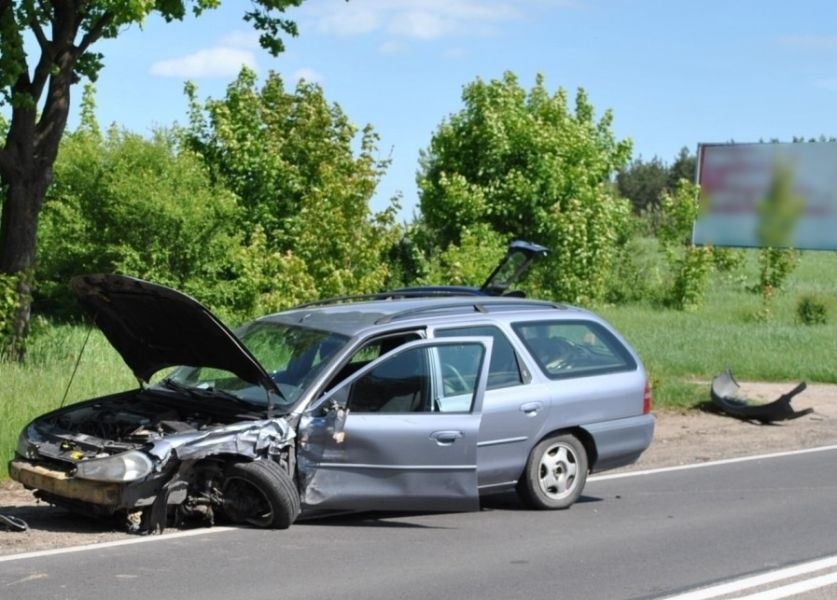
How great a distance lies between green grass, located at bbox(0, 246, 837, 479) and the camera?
13750 mm

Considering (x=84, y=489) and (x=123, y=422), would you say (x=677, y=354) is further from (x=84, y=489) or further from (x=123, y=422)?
(x=84, y=489)

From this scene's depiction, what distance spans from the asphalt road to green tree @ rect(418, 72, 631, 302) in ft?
74.4

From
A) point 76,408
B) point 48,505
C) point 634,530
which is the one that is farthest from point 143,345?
point 634,530

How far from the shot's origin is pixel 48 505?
34.1ft

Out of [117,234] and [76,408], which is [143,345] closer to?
[76,408]

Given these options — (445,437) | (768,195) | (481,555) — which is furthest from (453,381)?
(768,195)

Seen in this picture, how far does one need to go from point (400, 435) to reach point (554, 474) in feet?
5.27

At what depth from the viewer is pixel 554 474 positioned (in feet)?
34.8

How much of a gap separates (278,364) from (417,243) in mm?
24979

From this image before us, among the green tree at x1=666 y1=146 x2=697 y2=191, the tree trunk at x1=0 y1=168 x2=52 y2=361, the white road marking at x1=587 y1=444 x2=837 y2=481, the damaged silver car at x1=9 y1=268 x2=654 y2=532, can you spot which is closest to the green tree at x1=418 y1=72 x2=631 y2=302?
the tree trunk at x1=0 y1=168 x2=52 y2=361

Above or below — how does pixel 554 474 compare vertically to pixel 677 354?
below

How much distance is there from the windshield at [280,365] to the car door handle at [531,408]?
57.5 inches

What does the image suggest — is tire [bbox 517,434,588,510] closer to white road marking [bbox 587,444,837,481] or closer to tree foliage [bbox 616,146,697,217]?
white road marking [bbox 587,444,837,481]

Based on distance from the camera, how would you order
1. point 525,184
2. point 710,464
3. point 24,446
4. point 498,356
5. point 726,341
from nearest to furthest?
point 24,446
point 498,356
point 710,464
point 726,341
point 525,184
